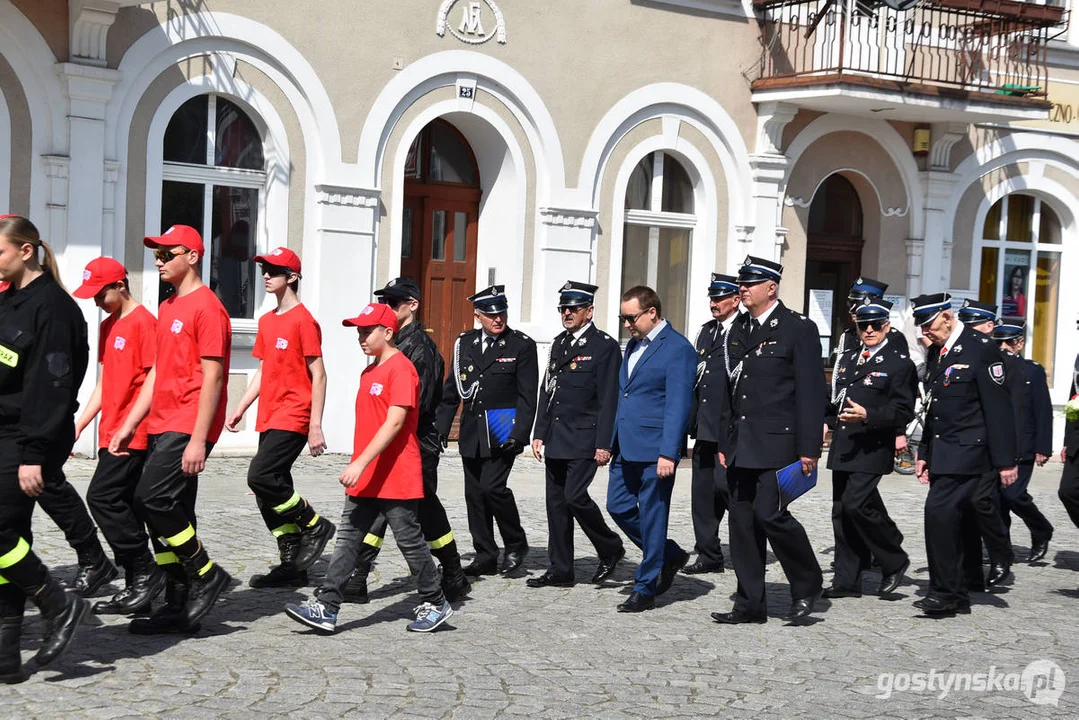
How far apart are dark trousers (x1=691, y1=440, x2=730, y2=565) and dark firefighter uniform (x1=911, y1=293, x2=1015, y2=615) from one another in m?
1.57

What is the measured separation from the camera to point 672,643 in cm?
768

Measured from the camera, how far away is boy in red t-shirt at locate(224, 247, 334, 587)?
27.1ft

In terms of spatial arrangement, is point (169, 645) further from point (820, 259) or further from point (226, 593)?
point (820, 259)

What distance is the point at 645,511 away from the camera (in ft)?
28.4

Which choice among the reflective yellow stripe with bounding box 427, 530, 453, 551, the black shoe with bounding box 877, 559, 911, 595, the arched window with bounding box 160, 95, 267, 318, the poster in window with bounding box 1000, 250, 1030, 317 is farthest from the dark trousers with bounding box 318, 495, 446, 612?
the poster in window with bounding box 1000, 250, 1030, 317

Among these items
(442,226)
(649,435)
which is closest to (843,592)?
(649,435)

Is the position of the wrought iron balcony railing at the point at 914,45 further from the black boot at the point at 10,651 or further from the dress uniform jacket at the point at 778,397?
the black boot at the point at 10,651

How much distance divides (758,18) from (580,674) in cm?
1253

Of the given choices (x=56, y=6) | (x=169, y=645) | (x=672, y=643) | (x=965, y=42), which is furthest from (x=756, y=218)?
(x=169, y=645)

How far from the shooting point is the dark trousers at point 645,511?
8.55 meters

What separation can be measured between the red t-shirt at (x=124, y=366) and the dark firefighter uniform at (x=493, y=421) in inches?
86.7

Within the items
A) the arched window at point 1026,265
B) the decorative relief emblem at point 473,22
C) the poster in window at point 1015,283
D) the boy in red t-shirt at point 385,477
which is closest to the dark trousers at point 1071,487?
the boy in red t-shirt at point 385,477

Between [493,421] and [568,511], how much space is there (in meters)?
0.78

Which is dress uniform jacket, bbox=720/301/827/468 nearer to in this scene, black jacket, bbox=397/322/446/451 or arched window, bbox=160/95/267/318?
black jacket, bbox=397/322/446/451
